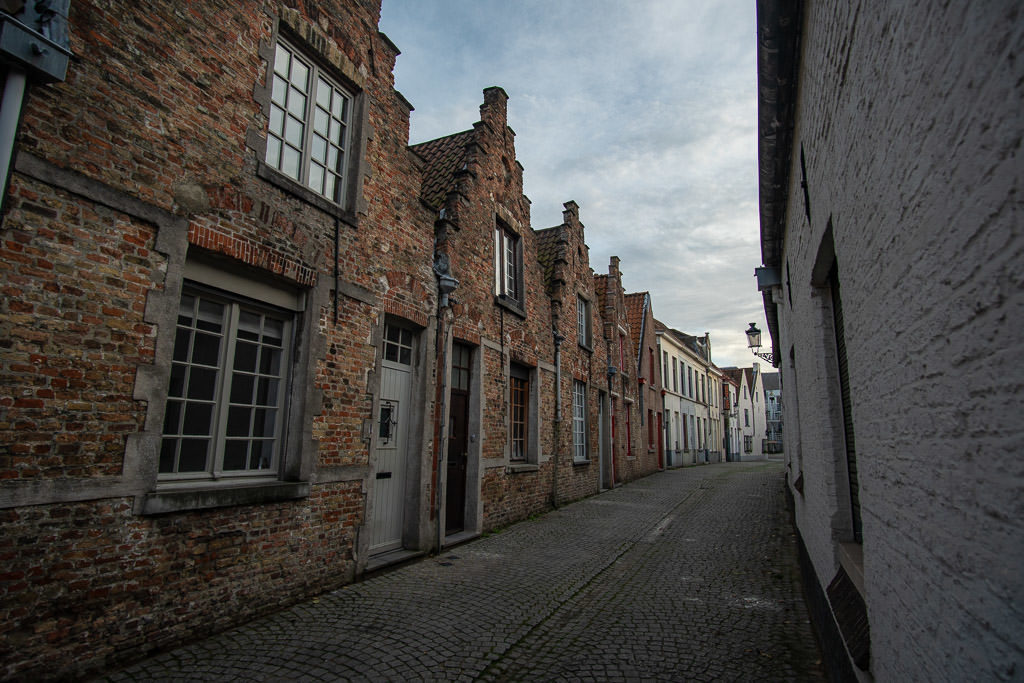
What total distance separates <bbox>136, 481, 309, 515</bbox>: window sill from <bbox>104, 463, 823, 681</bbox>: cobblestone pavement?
1051 millimetres

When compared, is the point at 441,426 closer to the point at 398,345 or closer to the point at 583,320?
the point at 398,345

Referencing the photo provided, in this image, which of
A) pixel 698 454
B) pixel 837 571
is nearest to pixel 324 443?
pixel 837 571

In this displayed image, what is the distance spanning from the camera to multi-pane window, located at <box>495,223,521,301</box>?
10.5m

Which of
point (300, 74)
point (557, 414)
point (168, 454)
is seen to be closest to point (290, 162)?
point (300, 74)

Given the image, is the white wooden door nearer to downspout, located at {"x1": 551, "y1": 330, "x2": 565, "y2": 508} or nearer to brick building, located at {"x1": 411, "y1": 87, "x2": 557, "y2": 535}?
brick building, located at {"x1": 411, "y1": 87, "x2": 557, "y2": 535}

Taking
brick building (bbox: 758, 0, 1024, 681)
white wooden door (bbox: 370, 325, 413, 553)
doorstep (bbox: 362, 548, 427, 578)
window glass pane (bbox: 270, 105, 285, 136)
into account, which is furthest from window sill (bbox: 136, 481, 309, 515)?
brick building (bbox: 758, 0, 1024, 681)

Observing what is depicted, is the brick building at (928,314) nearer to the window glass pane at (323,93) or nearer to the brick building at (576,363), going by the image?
the window glass pane at (323,93)

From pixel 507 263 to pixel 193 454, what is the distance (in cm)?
721

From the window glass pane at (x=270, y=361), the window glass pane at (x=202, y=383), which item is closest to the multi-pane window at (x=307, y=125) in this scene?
the window glass pane at (x=270, y=361)

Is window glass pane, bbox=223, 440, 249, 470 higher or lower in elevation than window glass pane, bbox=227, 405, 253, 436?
lower

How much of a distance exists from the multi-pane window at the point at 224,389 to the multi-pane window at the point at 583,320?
10.1 m

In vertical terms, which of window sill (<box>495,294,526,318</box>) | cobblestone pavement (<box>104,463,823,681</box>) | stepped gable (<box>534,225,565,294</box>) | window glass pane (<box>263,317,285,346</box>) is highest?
stepped gable (<box>534,225,565,294</box>)

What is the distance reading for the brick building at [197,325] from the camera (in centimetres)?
367

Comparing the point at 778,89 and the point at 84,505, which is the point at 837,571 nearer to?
the point at 778,89
